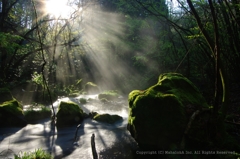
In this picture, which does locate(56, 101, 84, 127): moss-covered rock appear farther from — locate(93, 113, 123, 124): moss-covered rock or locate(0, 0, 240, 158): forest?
locate(0, 0, 240, 158): forest

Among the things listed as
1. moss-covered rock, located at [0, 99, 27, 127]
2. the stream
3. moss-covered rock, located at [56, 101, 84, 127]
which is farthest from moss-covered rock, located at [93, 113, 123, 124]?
moss-covered rock, located at [0, 99, 27, 127]

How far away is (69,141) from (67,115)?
251 centimetres

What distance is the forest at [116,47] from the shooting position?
7.59m

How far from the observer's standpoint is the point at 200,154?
4.16 metres

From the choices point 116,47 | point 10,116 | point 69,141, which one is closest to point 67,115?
point 69,141

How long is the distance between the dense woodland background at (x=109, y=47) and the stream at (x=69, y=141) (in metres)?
2.88

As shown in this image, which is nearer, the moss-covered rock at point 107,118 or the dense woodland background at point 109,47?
the dense woodland background at point 109,47

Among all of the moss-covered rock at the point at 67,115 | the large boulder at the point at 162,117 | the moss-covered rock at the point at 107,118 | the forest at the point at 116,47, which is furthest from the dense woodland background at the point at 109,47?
the moss-covered rock at the point at 107,118

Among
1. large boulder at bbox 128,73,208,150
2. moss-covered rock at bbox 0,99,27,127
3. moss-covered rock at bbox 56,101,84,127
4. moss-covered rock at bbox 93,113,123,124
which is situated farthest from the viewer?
moss-covered rock at bbox 93,113,123,124

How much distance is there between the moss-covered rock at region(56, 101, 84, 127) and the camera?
9.34m

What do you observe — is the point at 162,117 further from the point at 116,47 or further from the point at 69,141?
the point at 116,47

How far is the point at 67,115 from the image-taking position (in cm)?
952

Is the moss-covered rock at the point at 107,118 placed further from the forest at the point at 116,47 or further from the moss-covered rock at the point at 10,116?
the moss-covered rock at the point at 10,116

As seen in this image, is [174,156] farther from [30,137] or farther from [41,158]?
[30,137]
